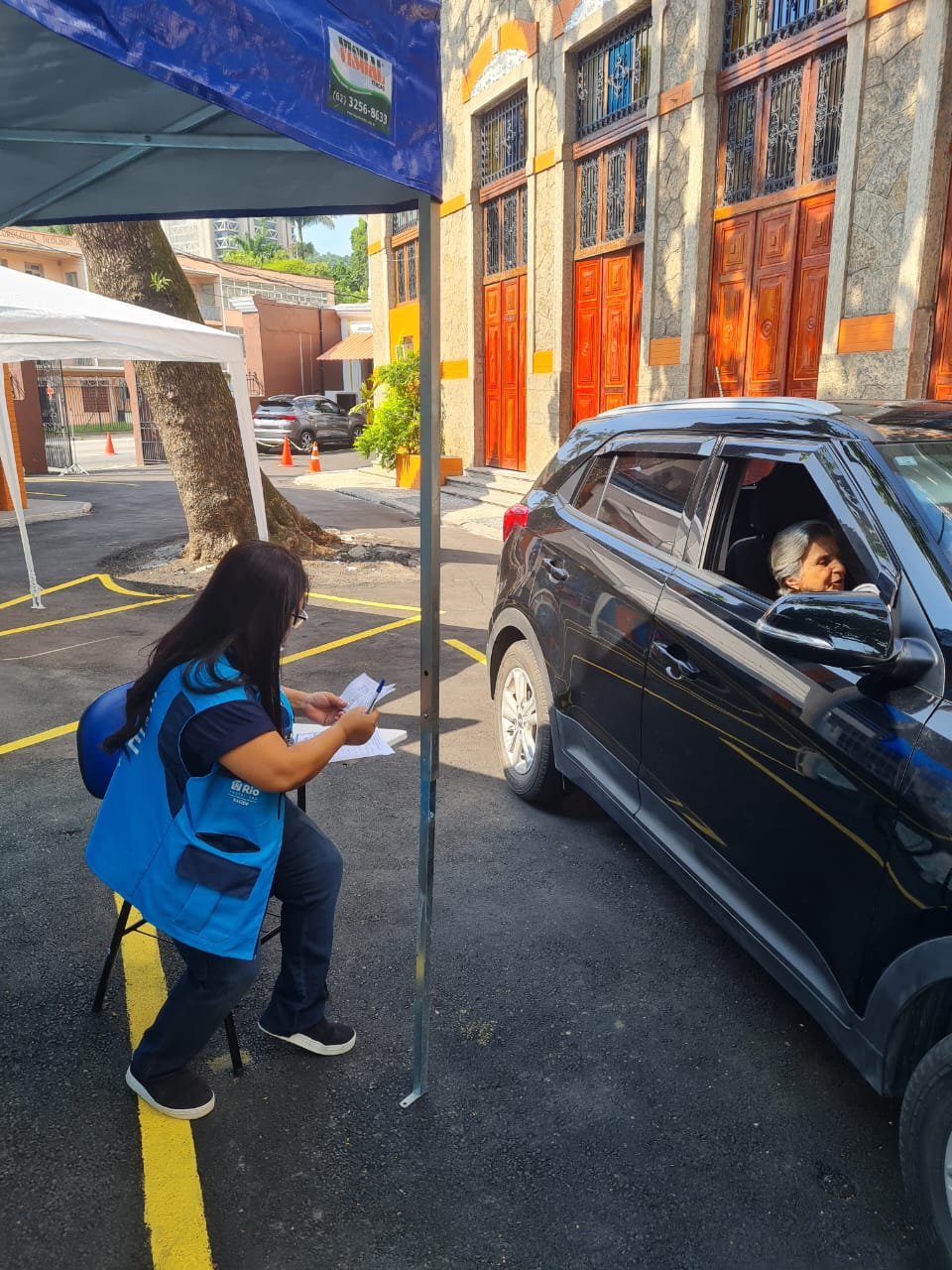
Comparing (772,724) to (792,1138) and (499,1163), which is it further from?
(499,1163)

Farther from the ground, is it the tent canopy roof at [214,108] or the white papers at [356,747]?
the tent canopy roof at [214,108]

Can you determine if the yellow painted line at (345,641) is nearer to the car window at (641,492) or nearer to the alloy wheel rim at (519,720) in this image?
the alloy wheel rim at (519,720)

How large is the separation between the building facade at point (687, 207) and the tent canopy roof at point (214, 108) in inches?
132

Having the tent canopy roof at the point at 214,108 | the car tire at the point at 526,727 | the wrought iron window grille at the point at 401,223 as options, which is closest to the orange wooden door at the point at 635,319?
the wrought iron window grille at the point at 401,223

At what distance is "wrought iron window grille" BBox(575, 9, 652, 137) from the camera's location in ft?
39.1

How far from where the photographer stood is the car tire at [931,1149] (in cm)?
191

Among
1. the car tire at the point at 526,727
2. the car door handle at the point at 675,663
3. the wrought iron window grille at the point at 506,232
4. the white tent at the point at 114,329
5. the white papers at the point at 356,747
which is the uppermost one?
the wrought iron window grille at the point at 506,232

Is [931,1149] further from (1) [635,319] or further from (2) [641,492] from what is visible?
(1) [635,319]

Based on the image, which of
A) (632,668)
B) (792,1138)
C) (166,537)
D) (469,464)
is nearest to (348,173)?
(632,668)

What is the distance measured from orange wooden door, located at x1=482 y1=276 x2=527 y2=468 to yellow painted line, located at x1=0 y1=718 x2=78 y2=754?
36.4 ft

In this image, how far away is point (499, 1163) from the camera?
94.7 inches

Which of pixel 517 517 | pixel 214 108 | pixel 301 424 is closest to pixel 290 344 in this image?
pixel 301 424

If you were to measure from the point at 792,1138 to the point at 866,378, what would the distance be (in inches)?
316

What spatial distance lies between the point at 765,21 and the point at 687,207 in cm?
195
